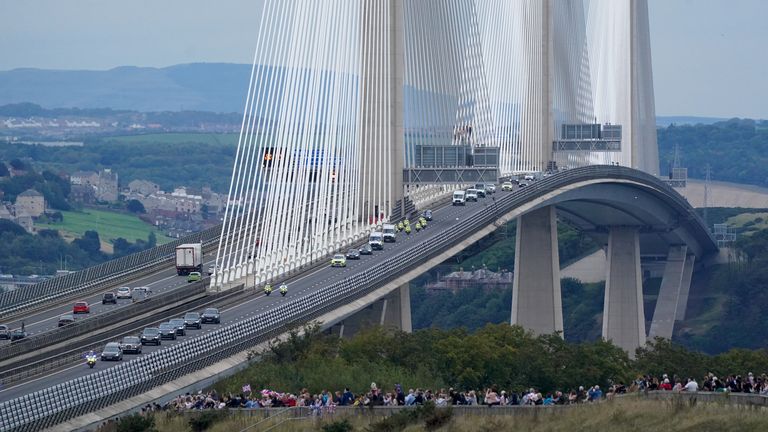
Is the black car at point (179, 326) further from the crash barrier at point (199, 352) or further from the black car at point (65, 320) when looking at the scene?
the black car at point (65, 320)

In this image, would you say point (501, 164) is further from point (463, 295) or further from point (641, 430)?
point (641, 430)

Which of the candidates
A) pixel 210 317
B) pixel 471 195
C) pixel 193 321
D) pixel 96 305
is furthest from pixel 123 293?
pixel 471 195

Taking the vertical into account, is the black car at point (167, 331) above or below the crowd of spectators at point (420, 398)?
below

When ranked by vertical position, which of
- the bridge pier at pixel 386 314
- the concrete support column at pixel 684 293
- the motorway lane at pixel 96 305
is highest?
the motorway lane at pixel 96 305

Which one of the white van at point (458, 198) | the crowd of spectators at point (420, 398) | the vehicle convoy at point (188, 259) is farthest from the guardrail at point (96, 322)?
the white van at point (458, 198)

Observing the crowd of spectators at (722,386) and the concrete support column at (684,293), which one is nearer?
the crowd of spectators at (722,386)

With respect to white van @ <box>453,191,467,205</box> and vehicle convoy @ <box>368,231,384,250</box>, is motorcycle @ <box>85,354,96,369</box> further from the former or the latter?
white van @ <box>453,191,467,205</box>

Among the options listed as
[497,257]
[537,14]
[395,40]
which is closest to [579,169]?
[537,14]
